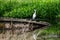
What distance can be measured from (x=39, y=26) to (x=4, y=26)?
5.85 ft

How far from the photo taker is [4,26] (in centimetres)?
1312

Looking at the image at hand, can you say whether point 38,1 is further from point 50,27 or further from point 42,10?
point 50,27

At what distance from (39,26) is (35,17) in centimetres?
157

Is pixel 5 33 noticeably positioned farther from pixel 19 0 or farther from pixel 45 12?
pixel 19 0

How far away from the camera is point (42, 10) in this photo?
47.9ft

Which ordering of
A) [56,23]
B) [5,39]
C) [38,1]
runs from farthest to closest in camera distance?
[38,1]
[56,23]
[5,39]

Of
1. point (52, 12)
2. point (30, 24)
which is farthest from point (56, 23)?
point (30, 24)

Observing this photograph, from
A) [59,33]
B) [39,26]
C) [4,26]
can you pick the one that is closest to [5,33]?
[4,26]

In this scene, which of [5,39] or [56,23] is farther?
[56,23]

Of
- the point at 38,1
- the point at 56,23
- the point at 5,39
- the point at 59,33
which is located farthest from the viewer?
the point at 38,1

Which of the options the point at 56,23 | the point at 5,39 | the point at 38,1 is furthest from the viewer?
the point at 38,1

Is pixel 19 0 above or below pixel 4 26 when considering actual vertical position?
above

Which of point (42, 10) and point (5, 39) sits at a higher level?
point (42, 10)

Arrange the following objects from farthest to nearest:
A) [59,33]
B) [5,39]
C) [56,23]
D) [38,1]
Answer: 1. [38,1]
2. [56,23]
3. [59,33]
4. [5,39]
